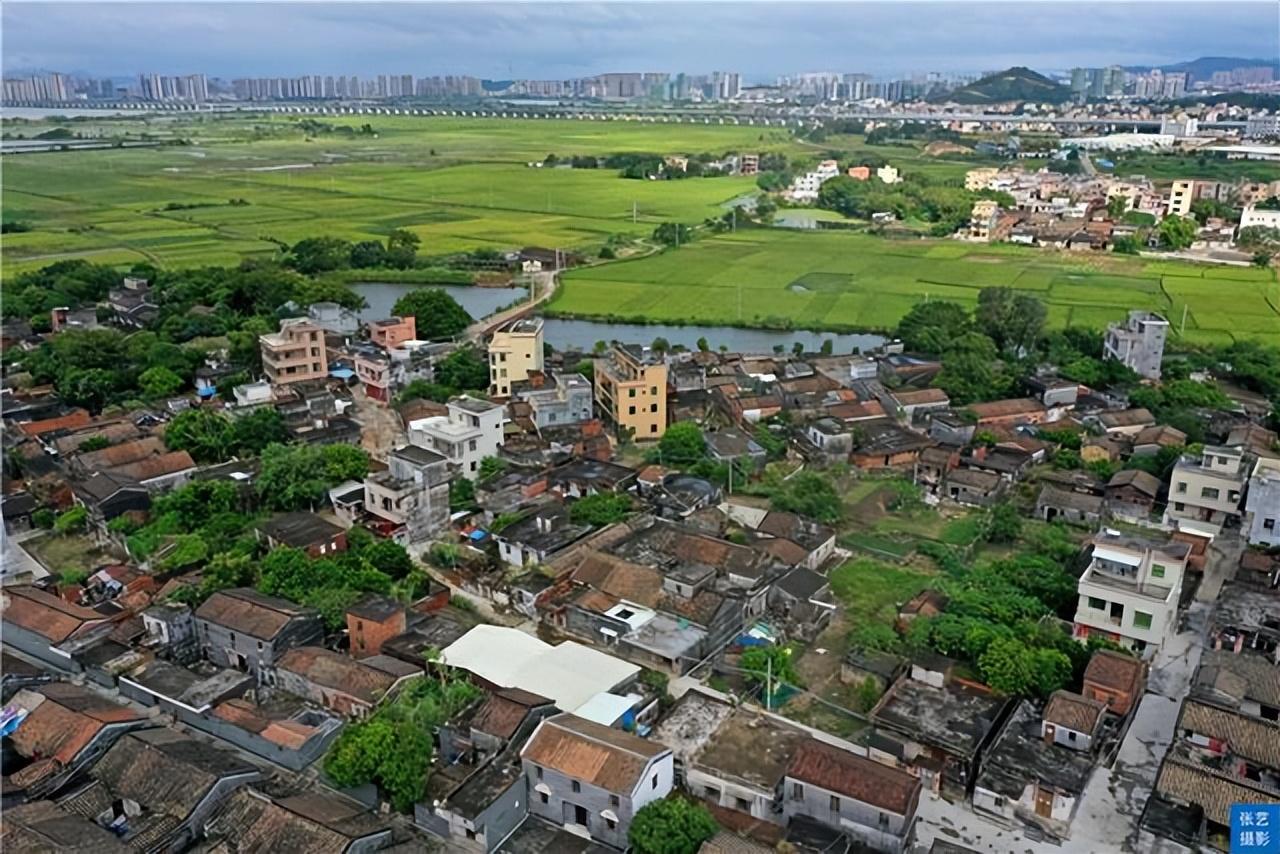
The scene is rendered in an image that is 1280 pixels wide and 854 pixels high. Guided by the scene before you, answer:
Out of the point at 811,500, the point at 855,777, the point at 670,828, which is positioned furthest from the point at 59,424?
the point at 855,777

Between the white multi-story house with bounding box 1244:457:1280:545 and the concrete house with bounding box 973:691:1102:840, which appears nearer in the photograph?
the concrete house with bounding box 973:691:1102:840

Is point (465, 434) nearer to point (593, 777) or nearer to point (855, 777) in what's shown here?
point (593, 777)

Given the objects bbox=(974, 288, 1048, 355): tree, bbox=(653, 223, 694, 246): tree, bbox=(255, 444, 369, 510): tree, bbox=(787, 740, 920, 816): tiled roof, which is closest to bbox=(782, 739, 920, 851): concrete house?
bbox=(787, 740, 920, 816): tiled roof

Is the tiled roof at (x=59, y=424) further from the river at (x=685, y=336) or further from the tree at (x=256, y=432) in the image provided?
the river at (x=685, y=336)

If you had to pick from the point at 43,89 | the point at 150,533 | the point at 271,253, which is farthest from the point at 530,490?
the point at 43,89

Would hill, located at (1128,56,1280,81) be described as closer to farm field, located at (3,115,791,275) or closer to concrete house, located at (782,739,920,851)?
farm field, located at (3,115,791,275)

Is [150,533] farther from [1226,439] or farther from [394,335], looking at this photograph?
[1226,439]

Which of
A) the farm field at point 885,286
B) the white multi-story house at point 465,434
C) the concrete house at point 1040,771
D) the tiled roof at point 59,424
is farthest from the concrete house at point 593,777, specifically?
the farm field at point 885,286
